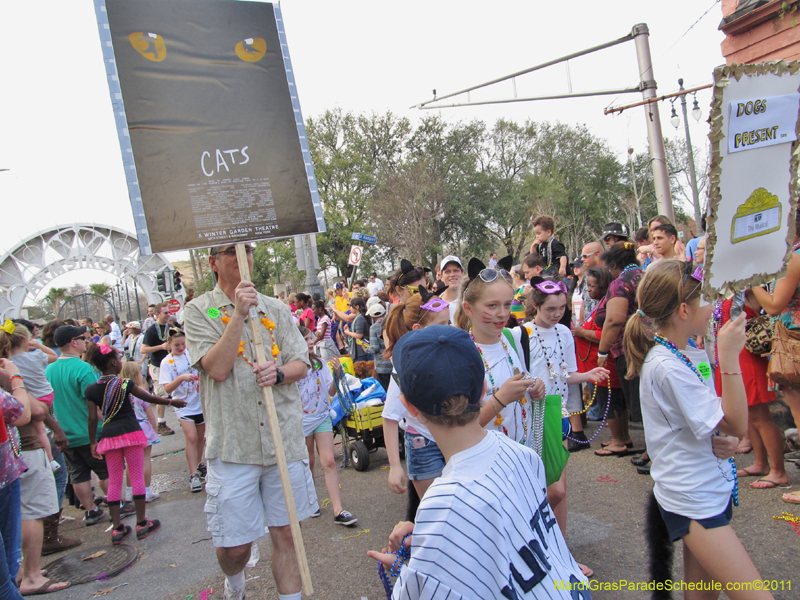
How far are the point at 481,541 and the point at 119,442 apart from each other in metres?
5.15

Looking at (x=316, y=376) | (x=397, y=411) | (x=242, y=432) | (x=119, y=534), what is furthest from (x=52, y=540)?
(x=397, y=411)

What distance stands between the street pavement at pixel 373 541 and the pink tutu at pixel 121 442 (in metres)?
0.93

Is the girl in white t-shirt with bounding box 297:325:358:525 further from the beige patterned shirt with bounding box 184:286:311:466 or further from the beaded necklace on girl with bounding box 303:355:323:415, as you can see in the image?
the beige patterned shirt with bounding box 184:286:311:466

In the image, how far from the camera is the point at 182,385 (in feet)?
A: 22.4

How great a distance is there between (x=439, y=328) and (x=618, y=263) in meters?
4.75

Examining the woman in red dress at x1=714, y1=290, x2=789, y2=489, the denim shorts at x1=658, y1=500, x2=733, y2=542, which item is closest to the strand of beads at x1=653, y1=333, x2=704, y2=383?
the denim shorts at x1=658, y1=500, x2=733, y2=542

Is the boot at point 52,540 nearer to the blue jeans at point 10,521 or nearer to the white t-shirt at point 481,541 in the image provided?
the blue jeans at point 10,521

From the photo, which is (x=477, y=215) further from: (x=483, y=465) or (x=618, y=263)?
(x=483, y=465)

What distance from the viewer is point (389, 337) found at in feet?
12.4

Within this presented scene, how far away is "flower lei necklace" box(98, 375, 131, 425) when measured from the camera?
17.6 feet

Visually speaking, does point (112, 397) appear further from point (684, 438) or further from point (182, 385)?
point (684, 438)

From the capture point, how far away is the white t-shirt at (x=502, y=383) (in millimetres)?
2932

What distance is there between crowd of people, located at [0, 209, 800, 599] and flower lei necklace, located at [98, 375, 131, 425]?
0.05ft

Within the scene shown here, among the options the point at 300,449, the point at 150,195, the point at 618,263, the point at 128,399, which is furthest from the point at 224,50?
the point at 618,263
